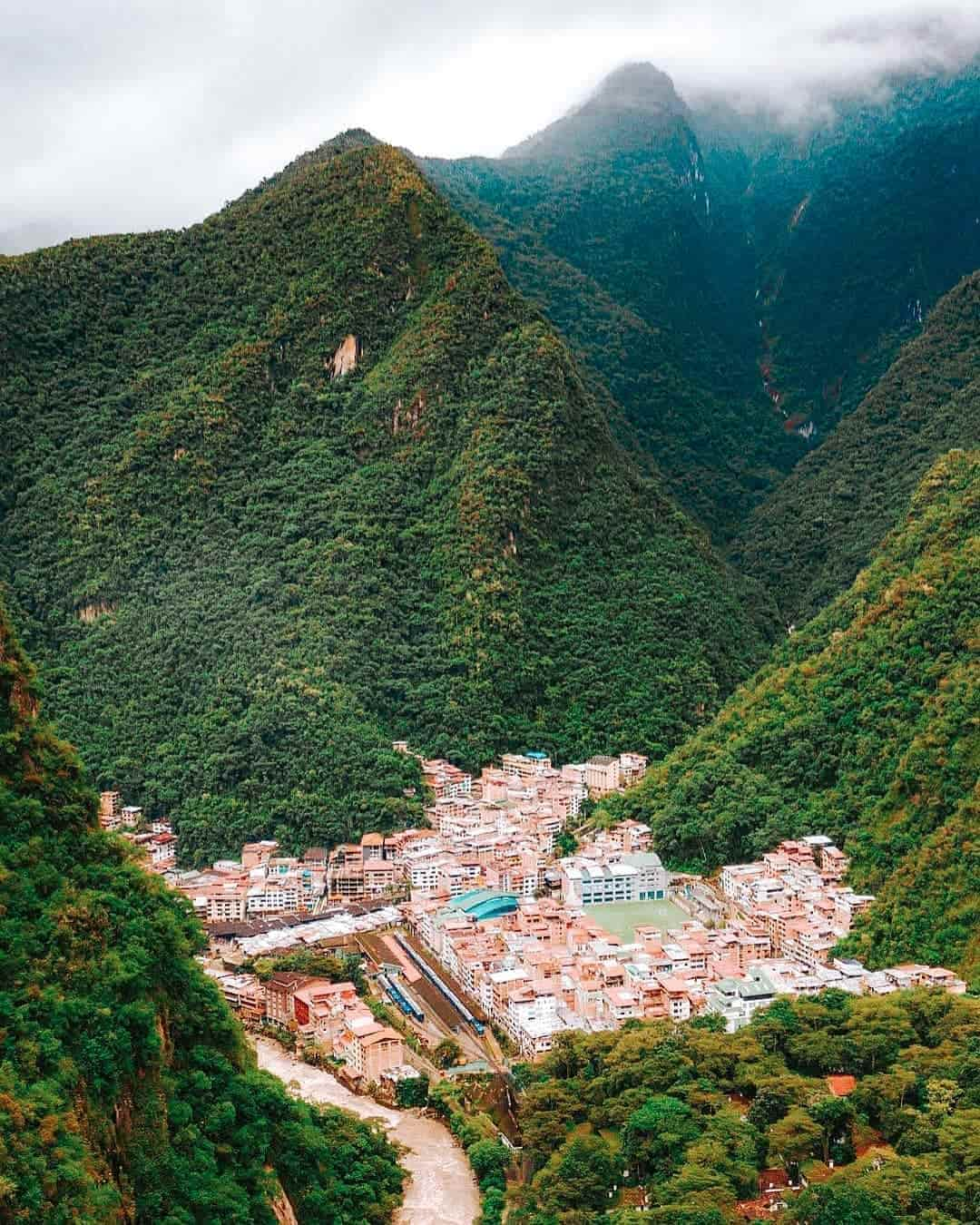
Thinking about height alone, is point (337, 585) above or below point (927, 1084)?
above

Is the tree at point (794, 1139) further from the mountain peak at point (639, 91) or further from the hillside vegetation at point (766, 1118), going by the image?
the mountain peak at point (639, 91)

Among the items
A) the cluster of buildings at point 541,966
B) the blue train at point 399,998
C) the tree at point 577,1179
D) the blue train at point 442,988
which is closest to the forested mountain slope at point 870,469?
the cluster of buildings at point 541,966

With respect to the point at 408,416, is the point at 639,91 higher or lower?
higher

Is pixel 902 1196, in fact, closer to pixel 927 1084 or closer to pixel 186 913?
pixel 927 1084

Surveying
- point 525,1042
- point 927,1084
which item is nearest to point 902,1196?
point 927,1084

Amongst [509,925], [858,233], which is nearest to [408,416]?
[509,925]

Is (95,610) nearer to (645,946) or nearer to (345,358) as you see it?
(345,358)
